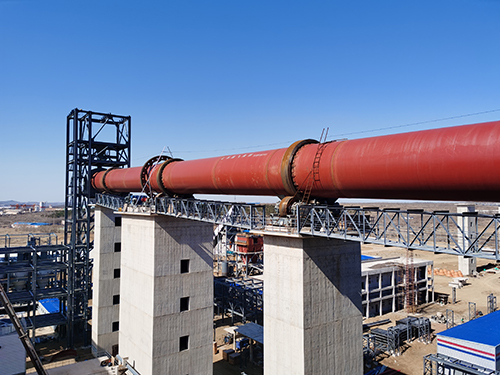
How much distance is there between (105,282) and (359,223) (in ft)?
108

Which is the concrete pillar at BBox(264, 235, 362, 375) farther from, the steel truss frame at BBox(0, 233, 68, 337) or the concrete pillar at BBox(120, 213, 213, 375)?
the steel truss frame at BBox(0, 233, 68, 337)

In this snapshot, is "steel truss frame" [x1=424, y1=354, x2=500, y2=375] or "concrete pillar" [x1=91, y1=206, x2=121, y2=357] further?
"concrete pillar" [x1=91, y1=206, x2=121, y2=357]

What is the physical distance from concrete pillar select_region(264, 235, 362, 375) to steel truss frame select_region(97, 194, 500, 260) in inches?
42.7

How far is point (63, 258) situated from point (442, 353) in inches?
1699

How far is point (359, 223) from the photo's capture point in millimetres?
15164

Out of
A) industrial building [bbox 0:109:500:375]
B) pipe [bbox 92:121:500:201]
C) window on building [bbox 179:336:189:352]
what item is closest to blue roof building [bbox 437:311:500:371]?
industrial building [bbox 0:109:500:375]

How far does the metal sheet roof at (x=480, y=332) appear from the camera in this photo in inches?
987

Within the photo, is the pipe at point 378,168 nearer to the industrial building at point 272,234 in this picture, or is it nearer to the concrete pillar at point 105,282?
the industrial building at point 272,234

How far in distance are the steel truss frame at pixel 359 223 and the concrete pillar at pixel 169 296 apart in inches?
127

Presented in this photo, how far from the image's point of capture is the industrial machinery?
1172 centimetres

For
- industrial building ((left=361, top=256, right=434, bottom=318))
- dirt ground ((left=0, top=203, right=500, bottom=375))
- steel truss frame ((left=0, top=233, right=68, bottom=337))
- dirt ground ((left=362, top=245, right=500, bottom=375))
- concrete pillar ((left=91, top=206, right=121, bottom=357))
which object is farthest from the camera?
industrial building ((left=361, top=256, right=434, bottom=318))

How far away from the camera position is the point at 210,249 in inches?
1211

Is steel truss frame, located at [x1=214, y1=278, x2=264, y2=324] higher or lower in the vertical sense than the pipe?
lower

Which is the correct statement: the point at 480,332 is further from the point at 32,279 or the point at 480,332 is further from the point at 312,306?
the point at 32,279
